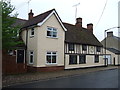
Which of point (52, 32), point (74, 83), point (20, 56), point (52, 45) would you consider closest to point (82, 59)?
point (52, 45)

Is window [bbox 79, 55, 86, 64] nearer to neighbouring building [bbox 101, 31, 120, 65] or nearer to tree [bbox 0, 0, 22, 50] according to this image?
neighbouring building [bbox 101, 31, 120, 65]

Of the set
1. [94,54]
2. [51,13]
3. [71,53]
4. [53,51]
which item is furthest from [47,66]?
[94,54]

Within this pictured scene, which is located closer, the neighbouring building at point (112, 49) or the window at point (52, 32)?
the window at point (52, 32)

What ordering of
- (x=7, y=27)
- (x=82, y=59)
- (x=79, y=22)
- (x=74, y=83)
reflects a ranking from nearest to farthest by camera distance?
1. (x=74, y=83)
2. (x=7, y=27)
3. (x=82, y=59)
4. (x=79, y=22)

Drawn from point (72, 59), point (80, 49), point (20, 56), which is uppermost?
point (80, 49)

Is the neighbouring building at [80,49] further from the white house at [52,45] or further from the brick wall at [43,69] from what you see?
the brick wall at [43,69]

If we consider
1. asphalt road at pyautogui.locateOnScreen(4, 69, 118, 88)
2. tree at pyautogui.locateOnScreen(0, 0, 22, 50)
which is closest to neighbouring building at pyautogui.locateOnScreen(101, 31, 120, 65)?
asphalt road at pyautogui.locateOnScreen(4, 69, 118, 88)

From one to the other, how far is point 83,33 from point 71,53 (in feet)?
20.2

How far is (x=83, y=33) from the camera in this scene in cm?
2798

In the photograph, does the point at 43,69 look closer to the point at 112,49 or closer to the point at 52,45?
the point at 52,45

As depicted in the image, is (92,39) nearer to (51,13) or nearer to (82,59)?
(82,59)

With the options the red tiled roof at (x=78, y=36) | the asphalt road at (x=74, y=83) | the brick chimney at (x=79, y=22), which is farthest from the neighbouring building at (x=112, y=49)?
the asphalt road at (x=74, y=83)

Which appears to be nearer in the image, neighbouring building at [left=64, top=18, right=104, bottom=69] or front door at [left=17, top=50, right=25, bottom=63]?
front door at [left=17, top=50, right=25, bottom=63]

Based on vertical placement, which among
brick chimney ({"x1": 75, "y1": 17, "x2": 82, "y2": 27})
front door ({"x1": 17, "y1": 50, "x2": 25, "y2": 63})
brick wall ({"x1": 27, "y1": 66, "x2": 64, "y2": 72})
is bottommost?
brick wall ({"x1": 27, "y1": 66, "x2": 64, "y2": 72})
